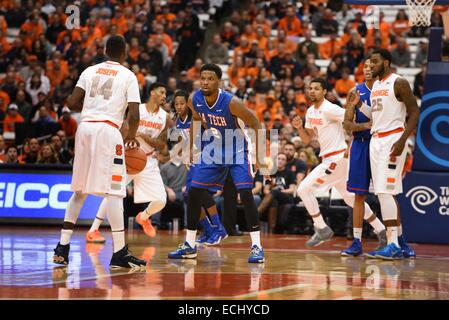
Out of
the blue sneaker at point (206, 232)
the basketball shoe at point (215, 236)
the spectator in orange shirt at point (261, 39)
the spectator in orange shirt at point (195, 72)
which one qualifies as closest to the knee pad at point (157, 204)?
the blue sneaker at point (206, 232)

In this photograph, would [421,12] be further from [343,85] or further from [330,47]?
[330,47]

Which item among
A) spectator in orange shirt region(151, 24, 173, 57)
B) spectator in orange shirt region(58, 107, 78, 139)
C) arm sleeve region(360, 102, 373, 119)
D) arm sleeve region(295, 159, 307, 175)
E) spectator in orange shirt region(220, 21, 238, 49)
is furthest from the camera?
spectator in orange shirt region(220, 21, 238, 49)

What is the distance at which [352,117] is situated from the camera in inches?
439

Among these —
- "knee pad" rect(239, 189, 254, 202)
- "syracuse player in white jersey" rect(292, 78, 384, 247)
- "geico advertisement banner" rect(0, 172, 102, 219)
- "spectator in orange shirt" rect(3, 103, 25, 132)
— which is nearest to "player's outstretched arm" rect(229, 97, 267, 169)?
"knee pad" rect(239, 189, 254, 202)

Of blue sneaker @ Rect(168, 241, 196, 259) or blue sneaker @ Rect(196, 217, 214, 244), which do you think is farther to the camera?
blue sneaker @ Rect(196, 217, 214, 244)

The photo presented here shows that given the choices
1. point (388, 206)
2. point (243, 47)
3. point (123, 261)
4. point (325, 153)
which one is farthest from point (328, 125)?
point (243, 47)

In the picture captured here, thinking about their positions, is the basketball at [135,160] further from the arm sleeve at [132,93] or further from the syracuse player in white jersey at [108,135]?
the arm sleeve at [132,93]

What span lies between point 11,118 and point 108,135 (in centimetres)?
1200

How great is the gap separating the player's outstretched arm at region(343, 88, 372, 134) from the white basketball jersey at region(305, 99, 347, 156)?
2.72 feet

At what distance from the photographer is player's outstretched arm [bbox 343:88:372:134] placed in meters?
11.0

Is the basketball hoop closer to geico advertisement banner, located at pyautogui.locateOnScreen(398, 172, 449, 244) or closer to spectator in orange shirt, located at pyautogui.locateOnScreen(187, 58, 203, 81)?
geico advertisement banner, located at pyautogui.locateOnScreen(398, 172, 449, 244)

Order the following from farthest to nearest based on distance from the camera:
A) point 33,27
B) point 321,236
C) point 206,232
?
point 33,27 < point 206,232 < point 321,236

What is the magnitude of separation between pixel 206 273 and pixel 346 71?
454 inches
